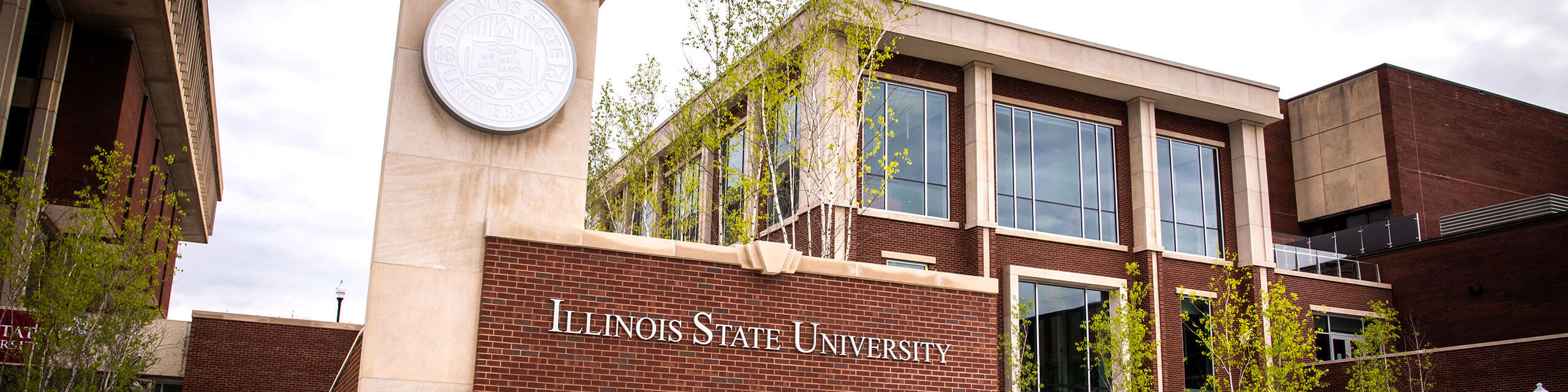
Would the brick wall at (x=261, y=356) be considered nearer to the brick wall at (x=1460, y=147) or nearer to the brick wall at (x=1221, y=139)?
the brick wall at (x=1221, y=139)

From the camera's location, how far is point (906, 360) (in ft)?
45.3

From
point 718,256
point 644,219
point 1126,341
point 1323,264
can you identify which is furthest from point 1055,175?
point 718,256

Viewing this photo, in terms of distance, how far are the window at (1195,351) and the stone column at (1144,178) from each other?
1783 millimetres

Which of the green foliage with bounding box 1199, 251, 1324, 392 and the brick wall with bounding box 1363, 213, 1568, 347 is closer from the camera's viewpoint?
the green foliage with bounding box 1199, 251, 1324, 392

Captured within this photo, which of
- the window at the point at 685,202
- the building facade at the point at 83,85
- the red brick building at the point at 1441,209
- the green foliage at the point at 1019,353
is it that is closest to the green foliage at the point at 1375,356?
the red brick building at the point at 1441,209

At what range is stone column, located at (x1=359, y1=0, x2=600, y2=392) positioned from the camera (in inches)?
460

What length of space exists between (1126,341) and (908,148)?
22.1 feet

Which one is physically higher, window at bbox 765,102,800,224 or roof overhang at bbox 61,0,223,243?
roof overhang at bbox 61,0,223,243

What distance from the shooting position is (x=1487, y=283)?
108 feet

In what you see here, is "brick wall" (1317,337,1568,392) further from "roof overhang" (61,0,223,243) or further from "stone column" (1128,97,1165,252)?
"roof overhang" (61,0,223,243)

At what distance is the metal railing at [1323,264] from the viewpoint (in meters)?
34.9

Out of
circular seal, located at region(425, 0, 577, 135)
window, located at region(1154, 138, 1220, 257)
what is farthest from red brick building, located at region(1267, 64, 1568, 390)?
circular seal, located at region(425, 0, 577, 135)

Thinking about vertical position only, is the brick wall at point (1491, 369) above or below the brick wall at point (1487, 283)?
below

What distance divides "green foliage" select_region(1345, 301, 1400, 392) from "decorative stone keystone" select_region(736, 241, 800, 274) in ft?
72.3
